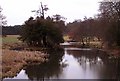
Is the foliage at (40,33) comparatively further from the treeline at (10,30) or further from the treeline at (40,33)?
the treeline at (10,30)

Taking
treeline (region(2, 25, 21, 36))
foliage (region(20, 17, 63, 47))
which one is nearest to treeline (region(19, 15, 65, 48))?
foliage (region(20, 17, 63, 47))

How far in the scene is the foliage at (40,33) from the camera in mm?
41653

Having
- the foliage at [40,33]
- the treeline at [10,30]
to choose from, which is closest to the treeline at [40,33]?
the foliage at [40,33]

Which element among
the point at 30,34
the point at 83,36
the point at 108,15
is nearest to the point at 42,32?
the point at 30,34

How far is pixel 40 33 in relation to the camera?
1640 inches

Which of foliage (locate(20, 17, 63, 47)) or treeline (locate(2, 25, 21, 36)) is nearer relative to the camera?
foliage (locate(20, 17, 63, 47))

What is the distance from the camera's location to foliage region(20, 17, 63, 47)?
41653 millimetres

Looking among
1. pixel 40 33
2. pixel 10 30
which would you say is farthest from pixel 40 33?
pixel 10 30

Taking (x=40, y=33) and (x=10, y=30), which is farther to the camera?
(x=10, y=30)

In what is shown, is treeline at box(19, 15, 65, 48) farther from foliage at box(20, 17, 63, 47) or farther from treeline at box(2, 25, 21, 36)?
treeline at box(2, 25, 21, 36)

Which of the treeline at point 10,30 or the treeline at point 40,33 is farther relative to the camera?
the treeline at point 10,30

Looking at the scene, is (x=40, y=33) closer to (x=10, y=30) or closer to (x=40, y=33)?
(x=40, y=33)

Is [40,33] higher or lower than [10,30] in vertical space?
lower

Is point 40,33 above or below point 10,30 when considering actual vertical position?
below
